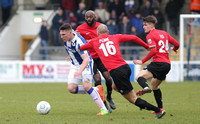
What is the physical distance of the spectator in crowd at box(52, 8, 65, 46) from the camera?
22516 mm

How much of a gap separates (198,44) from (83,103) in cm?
963

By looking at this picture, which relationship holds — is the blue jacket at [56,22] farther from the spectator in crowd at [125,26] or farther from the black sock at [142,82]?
the black sock at [142,82]

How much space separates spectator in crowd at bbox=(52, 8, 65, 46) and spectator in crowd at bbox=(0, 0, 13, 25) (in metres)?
4.75

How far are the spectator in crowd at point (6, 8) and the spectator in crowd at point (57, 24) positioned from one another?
15.6ft

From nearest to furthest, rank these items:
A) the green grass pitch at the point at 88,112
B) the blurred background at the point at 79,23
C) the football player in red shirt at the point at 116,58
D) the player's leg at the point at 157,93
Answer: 1. the green grass pitch at the point at 88,112
2. the football player in red shirt at the point at 116,58
3. the player's leg at the point at 157,93
4. the blurred background at the point at 79,23

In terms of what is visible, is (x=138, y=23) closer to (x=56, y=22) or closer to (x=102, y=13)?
(x=102, y=13)

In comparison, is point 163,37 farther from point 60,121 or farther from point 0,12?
point 0,12

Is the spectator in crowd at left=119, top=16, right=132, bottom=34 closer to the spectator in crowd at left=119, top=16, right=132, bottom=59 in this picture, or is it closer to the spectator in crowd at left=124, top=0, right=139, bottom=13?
the spectator in crowd at left=119, top=16, right=132, bottom=59

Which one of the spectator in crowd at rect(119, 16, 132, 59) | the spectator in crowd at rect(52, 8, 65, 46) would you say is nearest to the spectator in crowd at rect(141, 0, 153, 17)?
the spectator in crowd at rect(119, 16, 132, 59)

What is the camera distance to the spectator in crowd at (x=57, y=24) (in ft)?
73.9

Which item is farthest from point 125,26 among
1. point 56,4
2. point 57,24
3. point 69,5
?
point 56,4

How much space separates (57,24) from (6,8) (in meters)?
5.50

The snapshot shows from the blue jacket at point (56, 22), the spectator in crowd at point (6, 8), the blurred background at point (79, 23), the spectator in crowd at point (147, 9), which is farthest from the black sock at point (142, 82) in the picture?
the spectator in crowd at point (6, 8)

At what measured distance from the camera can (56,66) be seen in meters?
19.9
